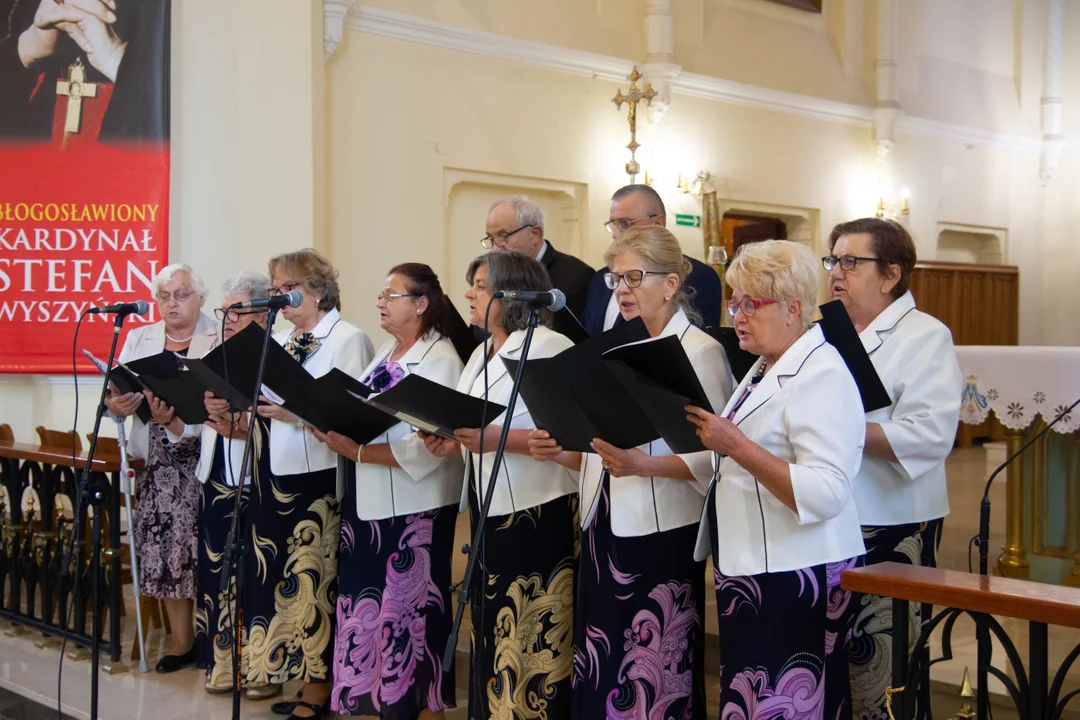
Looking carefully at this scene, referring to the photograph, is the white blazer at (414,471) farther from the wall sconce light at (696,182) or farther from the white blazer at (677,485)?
the wall sconce light at (696,182)

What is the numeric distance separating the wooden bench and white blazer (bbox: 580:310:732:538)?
54 centimetres

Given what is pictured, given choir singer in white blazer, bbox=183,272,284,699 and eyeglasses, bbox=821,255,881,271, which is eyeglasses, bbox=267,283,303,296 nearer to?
choir singer in white blazer, bbox=183,272,284,699

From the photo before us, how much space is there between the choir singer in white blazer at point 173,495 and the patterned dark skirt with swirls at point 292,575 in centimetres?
66

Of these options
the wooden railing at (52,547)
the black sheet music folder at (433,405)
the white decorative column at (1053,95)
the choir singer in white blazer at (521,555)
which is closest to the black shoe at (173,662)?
the wooden railing at (52,547)

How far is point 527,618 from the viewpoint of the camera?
3082 mm

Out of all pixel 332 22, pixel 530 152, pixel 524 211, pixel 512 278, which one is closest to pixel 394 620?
pixel 512 278

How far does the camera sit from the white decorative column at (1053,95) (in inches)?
506

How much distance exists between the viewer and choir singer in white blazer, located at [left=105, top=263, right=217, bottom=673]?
4.33m

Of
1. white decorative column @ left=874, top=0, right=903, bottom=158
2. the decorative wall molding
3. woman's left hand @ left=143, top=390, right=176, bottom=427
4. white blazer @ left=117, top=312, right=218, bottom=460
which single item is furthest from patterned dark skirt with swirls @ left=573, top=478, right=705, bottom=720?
white decorative column @ left=874, top=0, right=903, bottom=158

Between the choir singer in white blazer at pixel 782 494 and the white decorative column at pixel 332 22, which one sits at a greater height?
the white decorative column at pixel 332 22

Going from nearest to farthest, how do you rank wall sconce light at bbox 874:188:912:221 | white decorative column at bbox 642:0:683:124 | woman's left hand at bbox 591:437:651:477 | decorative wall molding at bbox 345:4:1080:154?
1. woman's left hand at bbox 591:437:651:477
2. decorative wall molding at bbox 345:4:1080:154
3. white decorative column at bbox 642:0:683:124
4. wall sconce light at bbox 874:188:912:221

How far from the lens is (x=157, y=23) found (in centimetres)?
673

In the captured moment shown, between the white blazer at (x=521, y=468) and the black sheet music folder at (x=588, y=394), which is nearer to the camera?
the black sheet music folder at (x=588, y=394)

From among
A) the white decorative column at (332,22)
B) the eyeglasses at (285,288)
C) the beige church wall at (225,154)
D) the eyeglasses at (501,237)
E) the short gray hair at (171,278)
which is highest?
the white decorative column at (332,22)
